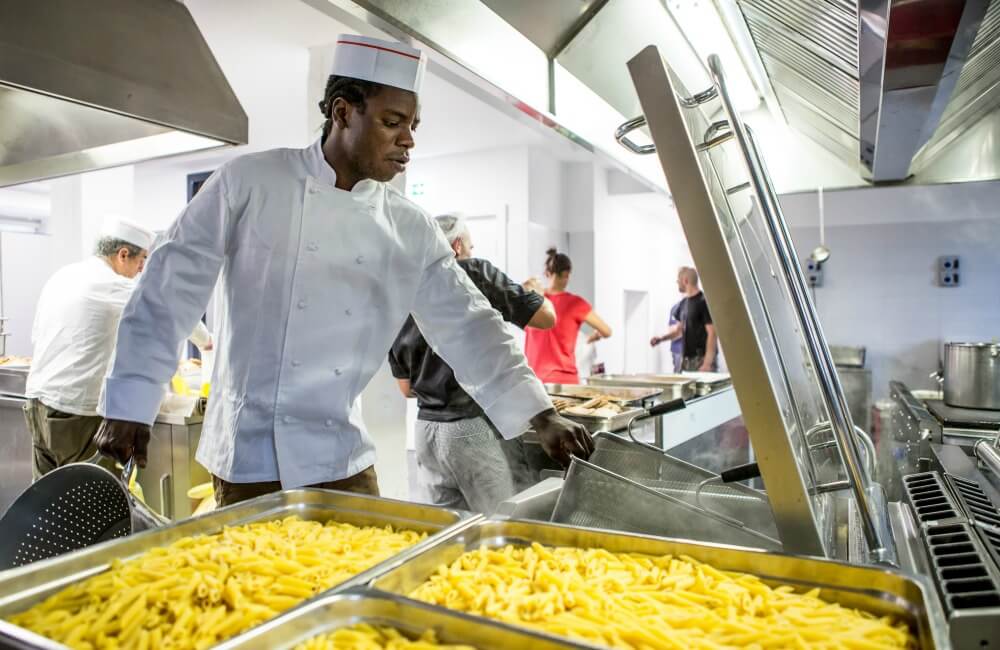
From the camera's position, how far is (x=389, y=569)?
96 centimetres

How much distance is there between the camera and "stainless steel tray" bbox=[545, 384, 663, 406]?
3.41m

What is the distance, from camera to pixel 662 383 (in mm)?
3943

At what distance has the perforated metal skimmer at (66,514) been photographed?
1236 millimetres

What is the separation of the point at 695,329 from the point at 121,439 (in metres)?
5.51

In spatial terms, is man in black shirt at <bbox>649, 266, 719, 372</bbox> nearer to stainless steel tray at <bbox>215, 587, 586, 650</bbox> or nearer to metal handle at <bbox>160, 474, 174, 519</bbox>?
metal handle at <bbox>160, 474, 174, 519</bbox>

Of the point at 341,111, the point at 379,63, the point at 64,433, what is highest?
the point at 379,63

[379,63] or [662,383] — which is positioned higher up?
[379,63]

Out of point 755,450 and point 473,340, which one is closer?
point 755,450

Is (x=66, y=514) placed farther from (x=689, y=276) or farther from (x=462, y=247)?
(x=689, y=276)

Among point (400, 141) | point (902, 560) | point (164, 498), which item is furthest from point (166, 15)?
point (164, 498)

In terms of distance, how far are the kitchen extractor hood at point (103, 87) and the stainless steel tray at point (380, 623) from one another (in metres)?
1.32

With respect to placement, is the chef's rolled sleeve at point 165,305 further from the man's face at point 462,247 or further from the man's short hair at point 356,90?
the man's face at point 462,247

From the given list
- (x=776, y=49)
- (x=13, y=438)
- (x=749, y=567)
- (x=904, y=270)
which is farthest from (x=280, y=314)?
(x=904, y=270)

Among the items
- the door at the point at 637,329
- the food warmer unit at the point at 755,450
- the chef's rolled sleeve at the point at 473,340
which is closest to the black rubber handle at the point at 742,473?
the food warmer unit at the point at 755,450
